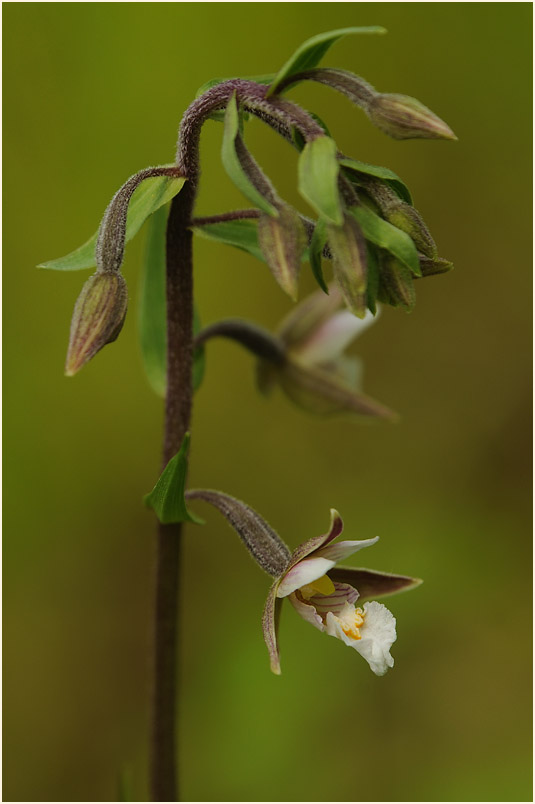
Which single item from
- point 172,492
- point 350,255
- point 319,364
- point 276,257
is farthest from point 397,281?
point 319,364

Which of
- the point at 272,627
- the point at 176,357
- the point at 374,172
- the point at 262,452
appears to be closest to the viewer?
the point at 374,172

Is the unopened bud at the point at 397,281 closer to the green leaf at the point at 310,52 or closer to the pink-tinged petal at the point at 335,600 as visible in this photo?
the green leaf at the point at 310,52

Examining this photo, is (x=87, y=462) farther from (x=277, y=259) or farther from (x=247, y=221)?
(x=277, y=259)

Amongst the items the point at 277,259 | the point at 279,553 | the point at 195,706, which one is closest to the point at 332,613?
the point at 279,553

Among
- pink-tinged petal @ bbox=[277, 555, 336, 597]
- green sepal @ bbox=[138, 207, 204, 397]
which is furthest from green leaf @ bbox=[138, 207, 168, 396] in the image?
pink-tinged petal @ bbox=[277, 555, 336, 597]

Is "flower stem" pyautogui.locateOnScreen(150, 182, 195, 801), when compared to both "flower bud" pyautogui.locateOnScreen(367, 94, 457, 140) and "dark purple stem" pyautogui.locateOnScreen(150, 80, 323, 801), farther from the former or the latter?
"flower bud" pyautogui.locateOnScreen(367, 94, 457, 140)

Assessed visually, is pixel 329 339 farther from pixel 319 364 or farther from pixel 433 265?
pixel 433 265

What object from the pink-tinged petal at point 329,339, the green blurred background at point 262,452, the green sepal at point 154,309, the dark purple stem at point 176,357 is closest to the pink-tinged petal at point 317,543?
the dark purple stem at point 176,357
